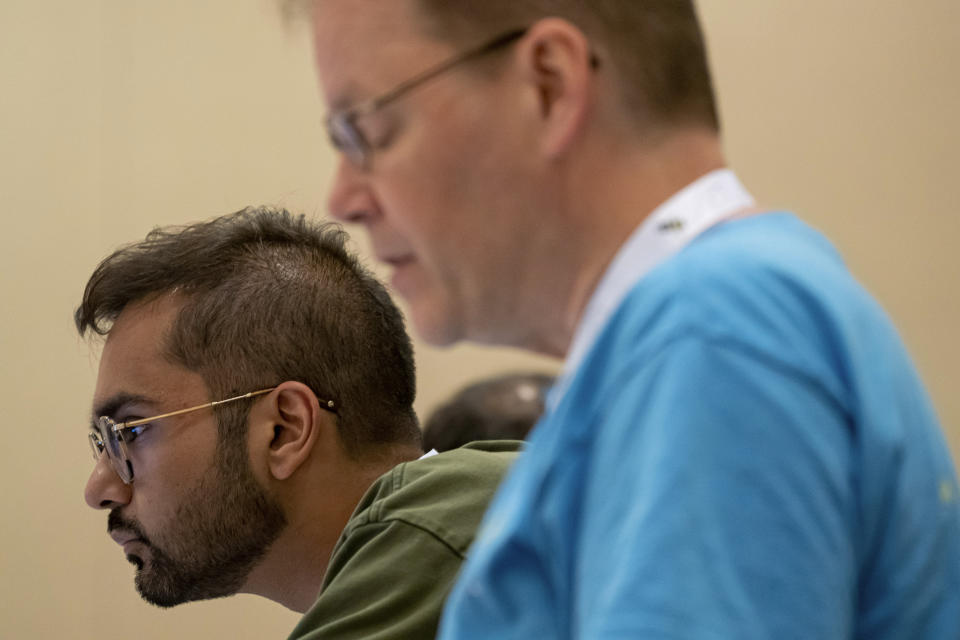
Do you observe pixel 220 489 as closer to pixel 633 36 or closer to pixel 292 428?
pixel 292 428

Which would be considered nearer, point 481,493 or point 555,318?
point 555,318

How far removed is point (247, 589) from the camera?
1843 millimetres

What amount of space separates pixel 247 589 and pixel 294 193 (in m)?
1.69

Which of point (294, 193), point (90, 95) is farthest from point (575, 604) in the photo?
point (90, 95)

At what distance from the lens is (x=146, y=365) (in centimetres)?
186

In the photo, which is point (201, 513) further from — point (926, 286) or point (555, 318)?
point (926, 286)

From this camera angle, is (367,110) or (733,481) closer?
(733,481)

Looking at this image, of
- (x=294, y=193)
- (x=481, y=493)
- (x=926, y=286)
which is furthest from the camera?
(x=294, y=193)

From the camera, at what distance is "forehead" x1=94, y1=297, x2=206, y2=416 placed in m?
1.84

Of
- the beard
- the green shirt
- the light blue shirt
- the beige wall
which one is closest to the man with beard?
the beard

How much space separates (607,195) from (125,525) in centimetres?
134

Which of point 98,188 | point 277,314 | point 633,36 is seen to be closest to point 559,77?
point 633,36

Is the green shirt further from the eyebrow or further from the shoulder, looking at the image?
the eyebrow

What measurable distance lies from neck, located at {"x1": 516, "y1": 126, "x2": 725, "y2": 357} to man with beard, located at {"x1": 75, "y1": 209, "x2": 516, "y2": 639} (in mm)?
980
